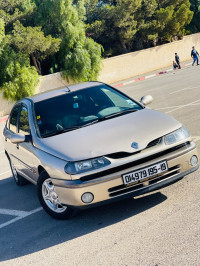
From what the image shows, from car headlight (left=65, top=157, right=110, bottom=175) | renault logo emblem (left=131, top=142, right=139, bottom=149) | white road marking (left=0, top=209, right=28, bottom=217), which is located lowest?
white road marking (left=0, top=209, right=28, bottom=217)

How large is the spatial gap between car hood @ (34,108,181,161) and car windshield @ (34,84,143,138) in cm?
22

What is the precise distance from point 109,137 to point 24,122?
199 cm

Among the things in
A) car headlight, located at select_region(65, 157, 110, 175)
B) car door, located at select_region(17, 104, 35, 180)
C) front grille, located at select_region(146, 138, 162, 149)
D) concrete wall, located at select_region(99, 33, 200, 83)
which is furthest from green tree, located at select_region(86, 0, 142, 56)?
car headlight, located at select_region(65, 157, 110, 175)

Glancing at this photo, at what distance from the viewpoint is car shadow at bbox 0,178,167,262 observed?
487 centimetres

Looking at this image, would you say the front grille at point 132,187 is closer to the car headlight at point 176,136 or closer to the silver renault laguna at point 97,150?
the silver renault laguna at point 97,150

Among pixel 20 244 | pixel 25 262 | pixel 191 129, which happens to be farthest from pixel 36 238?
pixel 191 129

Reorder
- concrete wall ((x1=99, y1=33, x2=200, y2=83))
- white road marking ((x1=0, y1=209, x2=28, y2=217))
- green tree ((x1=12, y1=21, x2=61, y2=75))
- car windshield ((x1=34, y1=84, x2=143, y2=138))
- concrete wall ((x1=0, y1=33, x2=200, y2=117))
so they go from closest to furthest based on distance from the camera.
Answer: car windshield ((x1=34, y1=84, x2=143, y2=138))
white road marking ((x1=0, y1=209, x2=28, y2=217))
green tree ((x1=12, y1=21, x2=61, y2=75))
concrete wall ((x1=0, y1=33, x2=200, y2=117))
concrete wall ((x1=99, y1=33, x2=200, y2=83))

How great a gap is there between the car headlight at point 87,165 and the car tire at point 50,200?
0.54m

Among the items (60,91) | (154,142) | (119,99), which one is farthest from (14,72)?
(154,142)

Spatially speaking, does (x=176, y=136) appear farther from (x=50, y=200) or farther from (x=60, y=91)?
(x=60, y=91)

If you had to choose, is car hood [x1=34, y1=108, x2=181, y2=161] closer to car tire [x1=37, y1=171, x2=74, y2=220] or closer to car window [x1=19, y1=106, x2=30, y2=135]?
car tire [x1=37, y1=171, x2=74, y2=220]

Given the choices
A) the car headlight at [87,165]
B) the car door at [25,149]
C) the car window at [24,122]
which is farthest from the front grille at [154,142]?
the car window at [24,122]

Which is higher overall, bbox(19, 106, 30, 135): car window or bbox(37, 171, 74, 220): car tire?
bbox(19, 106, 30, 135): car window

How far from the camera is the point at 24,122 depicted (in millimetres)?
6594
